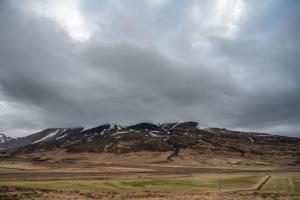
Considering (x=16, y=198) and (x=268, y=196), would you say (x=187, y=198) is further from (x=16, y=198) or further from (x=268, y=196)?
(x=16, y=198)

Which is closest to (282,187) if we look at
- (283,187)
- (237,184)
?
(283,187)

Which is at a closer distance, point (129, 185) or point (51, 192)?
point (51, 192)

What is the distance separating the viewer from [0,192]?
42906mm

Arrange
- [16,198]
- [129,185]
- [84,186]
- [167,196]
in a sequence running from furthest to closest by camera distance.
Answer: [129,185]
[84,186]
[167,196]
[16,198]

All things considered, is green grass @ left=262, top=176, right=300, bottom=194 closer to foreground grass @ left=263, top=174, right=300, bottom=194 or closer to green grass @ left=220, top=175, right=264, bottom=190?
foreground grass @ left=263, top=174, right=300, bottom=194

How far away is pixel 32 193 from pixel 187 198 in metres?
20.8

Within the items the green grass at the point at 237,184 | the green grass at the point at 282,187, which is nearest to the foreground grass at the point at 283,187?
the green grass at the point at 282,187

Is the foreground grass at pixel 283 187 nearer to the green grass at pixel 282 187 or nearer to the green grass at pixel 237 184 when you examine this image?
the green grass at pixel 282 187

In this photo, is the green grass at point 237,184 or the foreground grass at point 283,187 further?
the green grass at point 237,184

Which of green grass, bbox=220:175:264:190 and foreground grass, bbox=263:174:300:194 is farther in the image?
green grass, bbox=220:175:264:190

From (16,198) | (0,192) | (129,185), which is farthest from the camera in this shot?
(129,185)

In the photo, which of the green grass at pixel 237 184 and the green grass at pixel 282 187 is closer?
the green grass at pixel 282 187

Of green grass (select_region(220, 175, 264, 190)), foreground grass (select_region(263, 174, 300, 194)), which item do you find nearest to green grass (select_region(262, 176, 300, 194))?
foreground grass (select_region(263, 174, 300, 194))

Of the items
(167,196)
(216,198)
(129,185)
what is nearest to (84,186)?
(129,185)
